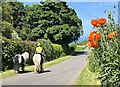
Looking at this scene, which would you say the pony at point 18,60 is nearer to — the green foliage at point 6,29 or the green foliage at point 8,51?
the green foliage at point 8,51

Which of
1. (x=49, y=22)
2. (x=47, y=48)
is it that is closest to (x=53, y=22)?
(x=49, y=22)

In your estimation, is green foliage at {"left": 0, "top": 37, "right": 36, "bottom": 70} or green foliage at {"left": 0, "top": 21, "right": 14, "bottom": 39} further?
green foliage at {"left": 0, "top": 21, "right": 14, "bottom": 39}

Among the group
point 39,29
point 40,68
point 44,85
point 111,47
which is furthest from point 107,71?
point 39,29

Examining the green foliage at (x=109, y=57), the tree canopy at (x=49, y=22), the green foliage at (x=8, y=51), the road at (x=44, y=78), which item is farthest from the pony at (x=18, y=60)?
the tree canopy at (x=49, y=22)

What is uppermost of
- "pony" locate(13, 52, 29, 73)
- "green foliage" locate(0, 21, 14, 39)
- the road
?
"green foliage" locate(0, 21, 14, 39)

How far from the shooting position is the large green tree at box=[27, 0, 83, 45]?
199 feet

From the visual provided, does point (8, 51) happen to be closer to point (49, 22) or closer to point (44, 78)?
point (44, 78)

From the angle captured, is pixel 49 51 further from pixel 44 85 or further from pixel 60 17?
pixel 44 85

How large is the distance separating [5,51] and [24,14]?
140ft

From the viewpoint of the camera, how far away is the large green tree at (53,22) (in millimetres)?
60625

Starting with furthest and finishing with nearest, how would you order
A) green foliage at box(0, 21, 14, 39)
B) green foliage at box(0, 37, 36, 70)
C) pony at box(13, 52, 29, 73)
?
green foliage at box(0, 21, 14, 39) → green foliage at box(0, 37, 36, 70) → pony at box(13, 52, 29, 73)

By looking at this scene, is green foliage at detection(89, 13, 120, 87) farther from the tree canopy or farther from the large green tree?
the large green tree

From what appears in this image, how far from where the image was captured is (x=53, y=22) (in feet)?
202

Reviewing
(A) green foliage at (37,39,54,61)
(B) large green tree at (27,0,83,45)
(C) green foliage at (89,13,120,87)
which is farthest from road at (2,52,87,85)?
(B) large green tree at (27,0,83,45)
